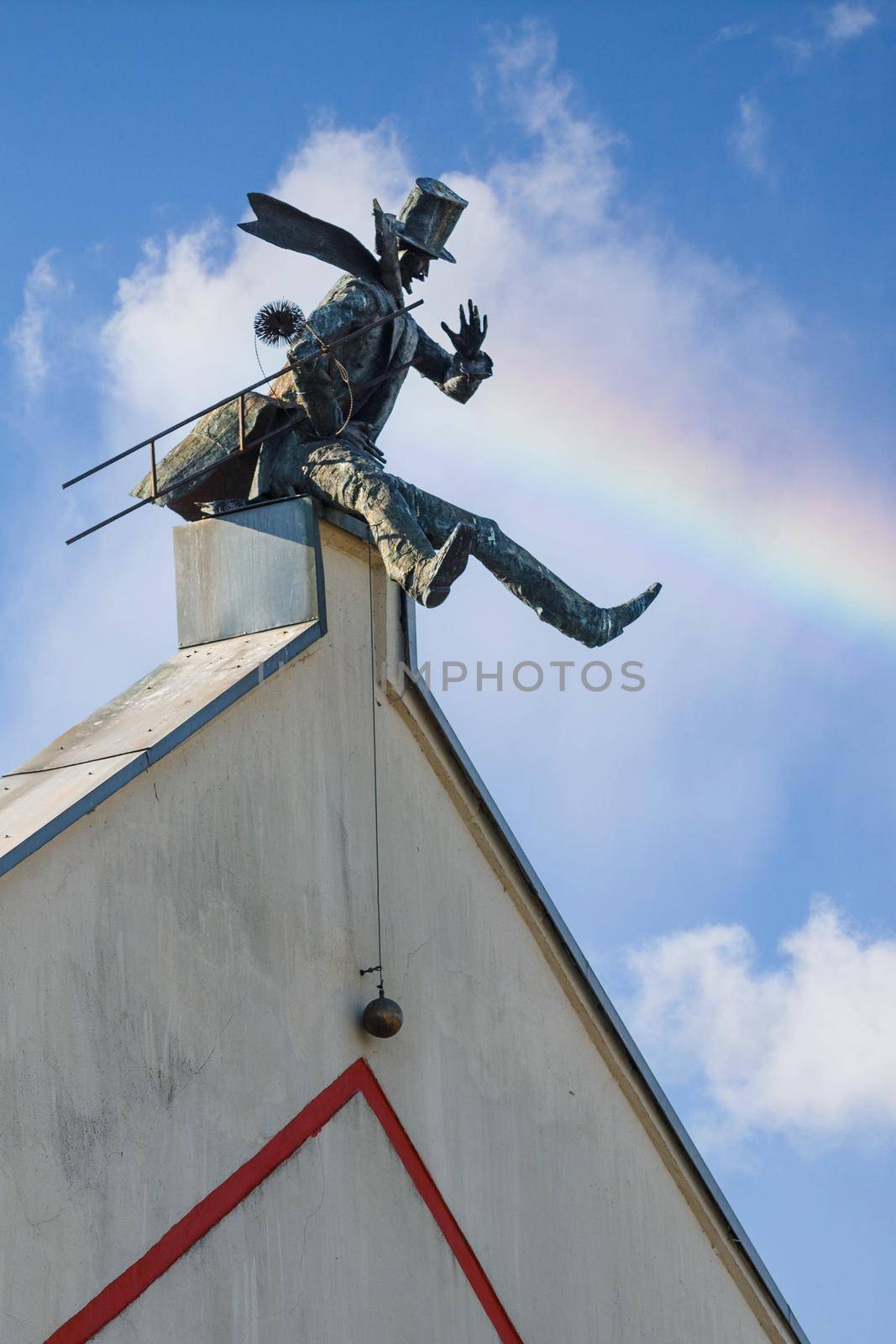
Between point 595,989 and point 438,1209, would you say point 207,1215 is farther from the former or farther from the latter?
point 595,989

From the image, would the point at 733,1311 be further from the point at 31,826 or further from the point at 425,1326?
the point at 31,826

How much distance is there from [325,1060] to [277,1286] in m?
1.21

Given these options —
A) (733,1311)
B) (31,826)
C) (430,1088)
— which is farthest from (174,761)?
(733,1311)

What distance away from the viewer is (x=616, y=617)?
12.1 metres

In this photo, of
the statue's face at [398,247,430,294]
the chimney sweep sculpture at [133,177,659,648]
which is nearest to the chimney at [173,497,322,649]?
the chimney sweep sculpture at [133,177,659,648]

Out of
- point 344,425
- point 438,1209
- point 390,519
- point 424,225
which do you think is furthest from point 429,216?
point 438,1209

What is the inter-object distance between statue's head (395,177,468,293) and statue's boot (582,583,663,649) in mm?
2566

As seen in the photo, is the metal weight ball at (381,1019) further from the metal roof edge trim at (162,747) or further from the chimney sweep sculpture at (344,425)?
the chimney sweep sculpture at (344,425)

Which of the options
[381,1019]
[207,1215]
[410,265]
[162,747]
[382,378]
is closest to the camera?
[207,1215]

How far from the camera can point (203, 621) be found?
11.7 m

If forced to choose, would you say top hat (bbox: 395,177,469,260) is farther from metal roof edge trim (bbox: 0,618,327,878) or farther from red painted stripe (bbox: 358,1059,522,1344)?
red painted stripe (bbox: 358,1059,522,1344)

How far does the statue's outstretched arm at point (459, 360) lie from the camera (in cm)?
1299

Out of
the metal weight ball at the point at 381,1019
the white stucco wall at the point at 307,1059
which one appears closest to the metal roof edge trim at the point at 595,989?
the white stucco wall at the point at 307,1059

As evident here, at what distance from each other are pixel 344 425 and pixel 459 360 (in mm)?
1191
